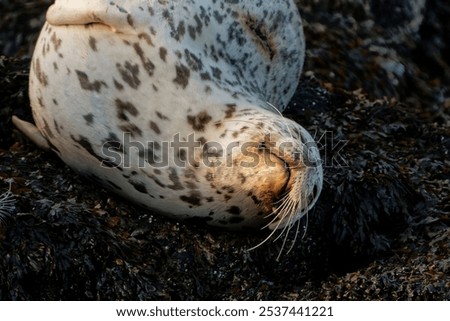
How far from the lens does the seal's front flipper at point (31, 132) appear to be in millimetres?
5809

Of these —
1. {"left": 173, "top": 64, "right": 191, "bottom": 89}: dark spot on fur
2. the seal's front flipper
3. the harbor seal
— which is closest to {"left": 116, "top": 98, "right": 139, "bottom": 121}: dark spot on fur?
the harbor seal

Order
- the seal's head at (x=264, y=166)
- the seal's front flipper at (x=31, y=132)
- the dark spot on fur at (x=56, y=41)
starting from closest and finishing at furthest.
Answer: the seal's head at (x=264, y=166) → the dark spot on fur at (x=56, y=41) → the seal's front flipper at (x=31, y=132)

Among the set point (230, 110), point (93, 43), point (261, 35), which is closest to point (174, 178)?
point (230, 110)

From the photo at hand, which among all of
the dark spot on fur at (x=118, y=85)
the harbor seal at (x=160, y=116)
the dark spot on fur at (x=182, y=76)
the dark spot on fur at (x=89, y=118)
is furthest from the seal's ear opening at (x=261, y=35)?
the dark spot on fur at (x=89, y=118)

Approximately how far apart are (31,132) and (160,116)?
34.1 inches

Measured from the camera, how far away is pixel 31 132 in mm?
5887

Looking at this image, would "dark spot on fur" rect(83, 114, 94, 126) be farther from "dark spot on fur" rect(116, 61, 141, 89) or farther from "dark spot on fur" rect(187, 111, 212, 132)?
"dark spot on fur" rect(187, 111, 212, 132)

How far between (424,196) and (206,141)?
123cm

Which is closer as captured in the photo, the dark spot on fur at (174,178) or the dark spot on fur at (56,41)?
the dark spot on fur at (174,178)

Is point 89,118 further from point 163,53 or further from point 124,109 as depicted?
point 163,53

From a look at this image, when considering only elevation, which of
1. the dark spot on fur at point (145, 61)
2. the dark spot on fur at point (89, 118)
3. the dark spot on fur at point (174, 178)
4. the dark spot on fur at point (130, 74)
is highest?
the dark spot on fur at point (145, 61)

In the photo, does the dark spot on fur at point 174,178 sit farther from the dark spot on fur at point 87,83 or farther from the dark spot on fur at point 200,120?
the dark spot on fur at point 87,83

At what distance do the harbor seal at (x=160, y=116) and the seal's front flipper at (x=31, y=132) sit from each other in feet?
0.82
